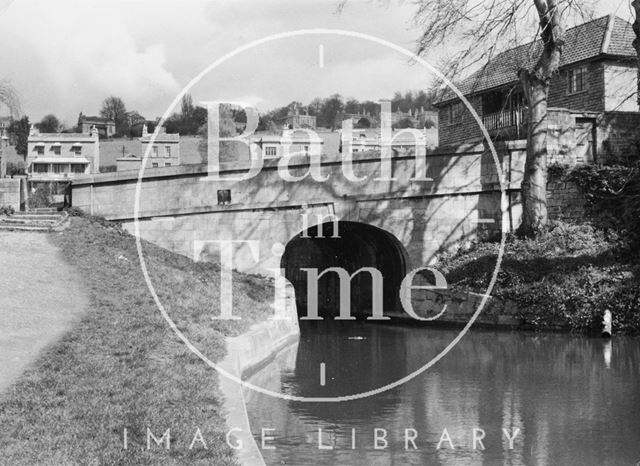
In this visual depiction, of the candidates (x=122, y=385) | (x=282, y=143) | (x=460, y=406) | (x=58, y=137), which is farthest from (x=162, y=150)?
(x=122, y=385)

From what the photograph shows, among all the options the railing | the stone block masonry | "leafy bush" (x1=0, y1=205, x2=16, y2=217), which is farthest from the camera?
the railing

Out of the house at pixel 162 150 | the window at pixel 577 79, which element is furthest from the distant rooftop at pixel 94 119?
the window at pixel 577 79

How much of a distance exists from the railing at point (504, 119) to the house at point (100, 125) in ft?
238

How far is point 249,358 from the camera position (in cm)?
1455

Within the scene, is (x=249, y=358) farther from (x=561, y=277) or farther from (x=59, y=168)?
(x=59, y=168)

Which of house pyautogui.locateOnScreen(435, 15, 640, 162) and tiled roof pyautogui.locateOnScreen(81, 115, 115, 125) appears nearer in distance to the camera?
house pyautogui.locateOnScreen(435, 15, 640, 162)

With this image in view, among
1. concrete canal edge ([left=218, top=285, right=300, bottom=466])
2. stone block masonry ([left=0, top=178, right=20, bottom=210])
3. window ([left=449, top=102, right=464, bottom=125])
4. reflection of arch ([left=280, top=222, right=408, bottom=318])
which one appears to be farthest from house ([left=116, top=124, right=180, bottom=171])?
concrete canal edge ([left=218, top=285, right=300, bottom=466])

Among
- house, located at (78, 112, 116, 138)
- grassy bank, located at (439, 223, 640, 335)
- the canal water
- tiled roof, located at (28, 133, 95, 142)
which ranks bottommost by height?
the canal water

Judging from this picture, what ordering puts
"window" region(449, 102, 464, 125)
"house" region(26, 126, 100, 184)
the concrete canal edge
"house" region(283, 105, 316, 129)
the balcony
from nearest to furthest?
the concrete canal edge < the balcony < "house" region(283, 105, 316, 129) < "window" region(449, 102, 464, 125) < "house" region(26, 126, 100, 184)

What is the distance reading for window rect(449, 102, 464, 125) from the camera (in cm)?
3675

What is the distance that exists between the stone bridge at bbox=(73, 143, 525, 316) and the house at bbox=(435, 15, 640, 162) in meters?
1.61

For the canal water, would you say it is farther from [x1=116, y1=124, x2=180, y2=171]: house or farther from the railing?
[x1=116, y1=124, x2=180, y2=171]: house

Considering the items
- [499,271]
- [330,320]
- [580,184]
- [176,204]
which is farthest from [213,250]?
[580,184]

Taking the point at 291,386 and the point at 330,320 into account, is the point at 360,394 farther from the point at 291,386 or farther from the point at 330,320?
the point at 330,320
